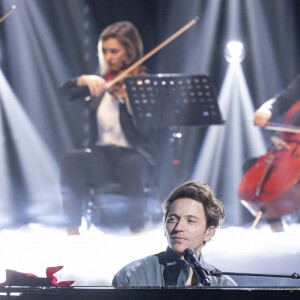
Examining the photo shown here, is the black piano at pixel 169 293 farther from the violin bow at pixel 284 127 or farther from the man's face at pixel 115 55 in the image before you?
the man's face at pixel 115 55

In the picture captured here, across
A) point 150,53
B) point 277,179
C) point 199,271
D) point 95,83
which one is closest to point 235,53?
point 150,53

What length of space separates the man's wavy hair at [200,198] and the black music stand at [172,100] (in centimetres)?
217

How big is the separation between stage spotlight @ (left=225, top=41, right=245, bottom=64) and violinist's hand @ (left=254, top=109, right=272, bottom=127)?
2.87 ft

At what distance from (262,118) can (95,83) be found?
144 cm

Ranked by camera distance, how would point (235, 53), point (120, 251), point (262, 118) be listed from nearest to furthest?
1. point (120, 251)
2. point (262, 118)
3. point (235, 53)

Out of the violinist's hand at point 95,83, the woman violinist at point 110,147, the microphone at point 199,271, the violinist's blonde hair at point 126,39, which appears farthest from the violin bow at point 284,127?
the microphone at point 199,271

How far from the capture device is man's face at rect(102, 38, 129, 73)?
530 cm

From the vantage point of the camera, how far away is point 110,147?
5.22 m

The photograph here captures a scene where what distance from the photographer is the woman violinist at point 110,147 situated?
16.6 ft

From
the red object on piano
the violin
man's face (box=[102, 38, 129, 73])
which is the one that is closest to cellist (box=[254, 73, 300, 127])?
the violin

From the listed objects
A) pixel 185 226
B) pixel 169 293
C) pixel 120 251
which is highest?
pixel 120 251

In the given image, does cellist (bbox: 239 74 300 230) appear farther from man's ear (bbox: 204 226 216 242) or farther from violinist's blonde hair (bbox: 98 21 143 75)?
man's ear (bbox: 204 226 216 242)

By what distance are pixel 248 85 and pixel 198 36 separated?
0.69 meters

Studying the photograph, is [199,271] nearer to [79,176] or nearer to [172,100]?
[172,100]
